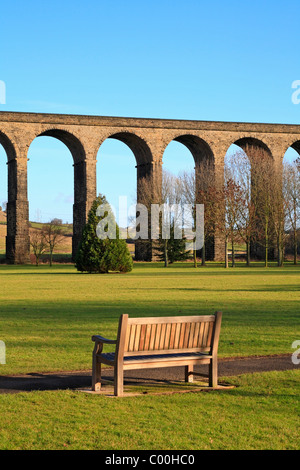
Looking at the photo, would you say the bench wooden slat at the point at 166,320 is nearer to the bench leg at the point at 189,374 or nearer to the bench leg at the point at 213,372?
the bench leg at the point at 213,372

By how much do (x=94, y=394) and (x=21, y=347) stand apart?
10.7 ft

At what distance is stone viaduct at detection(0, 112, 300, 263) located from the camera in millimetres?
47388

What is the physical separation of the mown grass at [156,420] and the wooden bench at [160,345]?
340 mm

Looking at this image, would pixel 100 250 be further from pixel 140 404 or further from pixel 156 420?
pixel 156 420

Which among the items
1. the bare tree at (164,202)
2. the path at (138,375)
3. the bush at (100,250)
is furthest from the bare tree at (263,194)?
the path at (138,375)

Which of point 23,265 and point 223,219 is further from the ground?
point 223,219

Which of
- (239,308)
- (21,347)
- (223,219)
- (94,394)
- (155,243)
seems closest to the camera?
(94,394)

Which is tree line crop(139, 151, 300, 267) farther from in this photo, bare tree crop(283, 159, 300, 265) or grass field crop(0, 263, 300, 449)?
grass field crop(0, 263, 300, 449)

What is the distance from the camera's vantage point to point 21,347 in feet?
31.3

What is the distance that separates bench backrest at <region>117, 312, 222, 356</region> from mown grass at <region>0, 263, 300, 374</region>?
1.69 metres

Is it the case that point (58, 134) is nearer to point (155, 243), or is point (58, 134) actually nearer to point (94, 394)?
point (155, 243)

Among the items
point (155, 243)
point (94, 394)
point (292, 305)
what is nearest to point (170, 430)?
point (94, 394)

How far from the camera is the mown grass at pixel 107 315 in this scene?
914 centimetres

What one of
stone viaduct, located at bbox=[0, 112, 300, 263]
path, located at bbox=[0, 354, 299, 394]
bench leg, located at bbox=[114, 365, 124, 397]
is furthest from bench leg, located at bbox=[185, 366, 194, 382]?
stone viaduct, located at bbox=[0, 112, 300, 263]
